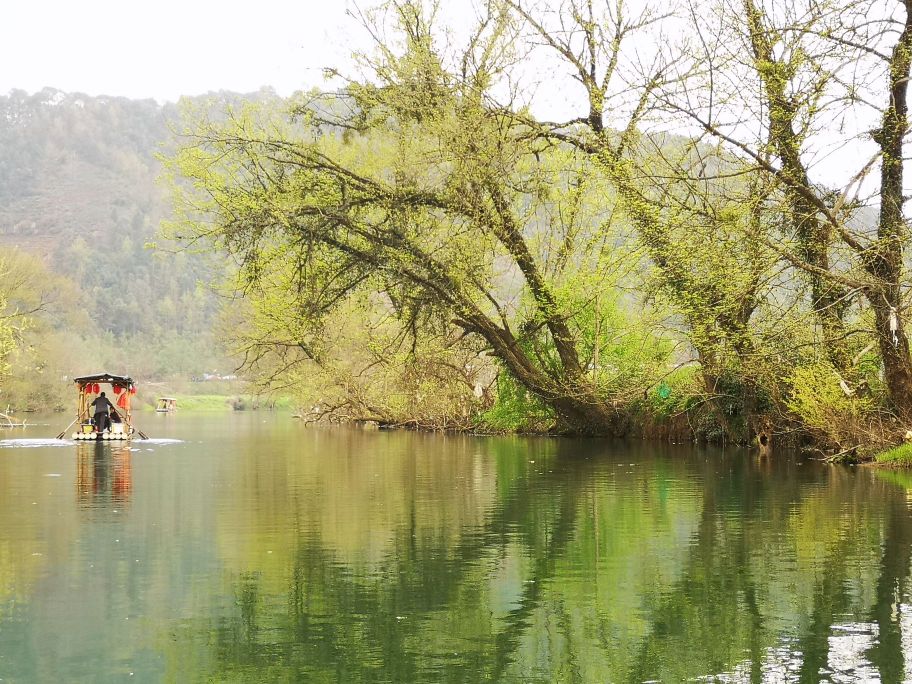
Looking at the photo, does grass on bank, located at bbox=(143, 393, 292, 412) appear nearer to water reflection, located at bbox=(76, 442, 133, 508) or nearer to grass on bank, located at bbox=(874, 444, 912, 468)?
water reflection, located at bbox=(76, 442, 133, 508)

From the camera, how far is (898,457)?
23.5 meters

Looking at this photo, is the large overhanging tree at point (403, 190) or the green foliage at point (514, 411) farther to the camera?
the green foliage at point (514, 411)

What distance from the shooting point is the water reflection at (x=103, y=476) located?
1832 centimetres

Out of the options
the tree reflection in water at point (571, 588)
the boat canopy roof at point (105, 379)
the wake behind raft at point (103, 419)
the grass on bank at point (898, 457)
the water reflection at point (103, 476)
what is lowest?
the tree reflection in water at point (571, 588)

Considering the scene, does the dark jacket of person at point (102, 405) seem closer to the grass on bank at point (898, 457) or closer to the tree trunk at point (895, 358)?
the grass on bank at point (898, 457)

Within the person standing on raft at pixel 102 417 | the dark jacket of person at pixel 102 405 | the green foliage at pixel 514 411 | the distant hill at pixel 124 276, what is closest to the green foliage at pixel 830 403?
the green foliage at pixel 514 411

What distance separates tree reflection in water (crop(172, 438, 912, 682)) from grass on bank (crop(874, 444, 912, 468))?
485 cm

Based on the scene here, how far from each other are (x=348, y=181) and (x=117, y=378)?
1373cm

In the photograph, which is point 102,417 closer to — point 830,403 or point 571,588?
point 830,403

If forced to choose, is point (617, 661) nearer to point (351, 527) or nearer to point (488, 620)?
point (488, 620)

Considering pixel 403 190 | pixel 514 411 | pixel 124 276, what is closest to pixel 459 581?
pixel 403 190

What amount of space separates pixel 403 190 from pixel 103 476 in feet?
38.8

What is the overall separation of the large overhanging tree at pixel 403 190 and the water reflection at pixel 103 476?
592 cm

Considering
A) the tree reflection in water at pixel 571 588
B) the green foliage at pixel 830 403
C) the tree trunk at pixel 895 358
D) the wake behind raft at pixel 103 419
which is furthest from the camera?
the wake behind raft at pixel 103 419
